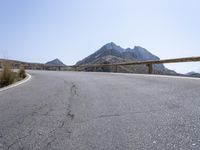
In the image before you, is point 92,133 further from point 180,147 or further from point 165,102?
point 165,102

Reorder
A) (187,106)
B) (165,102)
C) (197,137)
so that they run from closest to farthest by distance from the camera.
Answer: (197,137) → (187,106) → (165,102)

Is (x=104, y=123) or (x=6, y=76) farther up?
(x=6, y=76)

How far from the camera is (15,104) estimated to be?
7371 mm

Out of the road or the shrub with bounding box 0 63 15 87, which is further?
the shrub with bounding box 0 63 15 87

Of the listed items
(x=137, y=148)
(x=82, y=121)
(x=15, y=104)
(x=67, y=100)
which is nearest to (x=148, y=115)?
(x=82, y=121)

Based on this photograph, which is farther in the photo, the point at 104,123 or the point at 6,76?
the point at 6,76

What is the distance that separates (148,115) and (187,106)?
3.43 feet

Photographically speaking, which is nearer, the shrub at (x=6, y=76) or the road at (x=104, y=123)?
the road at (x=104, y=123)

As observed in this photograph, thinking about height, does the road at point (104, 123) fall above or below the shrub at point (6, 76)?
below

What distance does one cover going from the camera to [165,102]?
6.63 m

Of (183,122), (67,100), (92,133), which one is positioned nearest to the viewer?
(92,133)

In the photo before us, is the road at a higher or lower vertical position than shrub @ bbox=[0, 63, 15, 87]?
lower

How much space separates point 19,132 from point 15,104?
2.73m

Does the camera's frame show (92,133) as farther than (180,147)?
Yes
